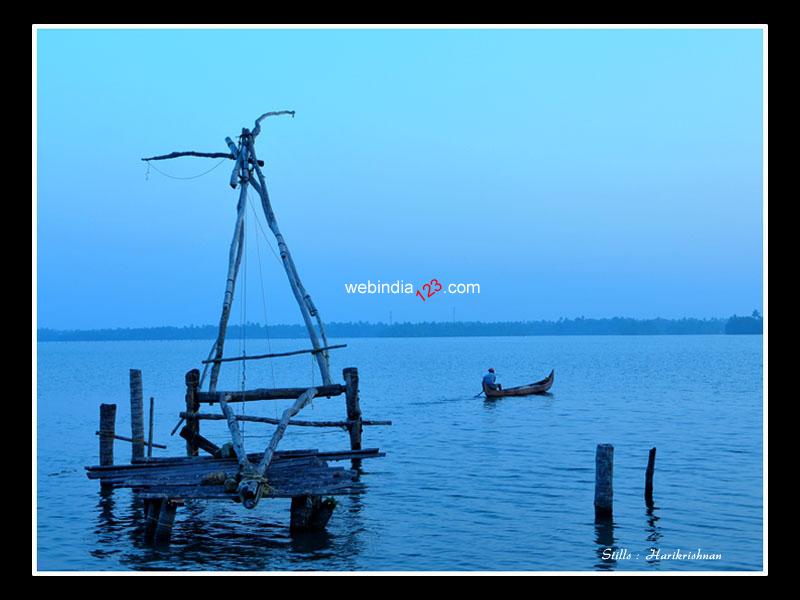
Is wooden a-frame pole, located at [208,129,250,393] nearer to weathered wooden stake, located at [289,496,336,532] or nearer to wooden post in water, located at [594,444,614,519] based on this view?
weathered wooden stake, located at [289,496,336,532]

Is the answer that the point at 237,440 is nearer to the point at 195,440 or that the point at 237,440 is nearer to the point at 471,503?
the point at 195,440

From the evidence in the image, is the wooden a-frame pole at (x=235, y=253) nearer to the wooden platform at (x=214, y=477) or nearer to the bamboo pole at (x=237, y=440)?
the bamboo pole at (x=237, y=440)

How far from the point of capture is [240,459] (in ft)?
56.2

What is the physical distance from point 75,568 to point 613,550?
1020 cm

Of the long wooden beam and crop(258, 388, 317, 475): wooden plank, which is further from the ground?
the long wooden beam

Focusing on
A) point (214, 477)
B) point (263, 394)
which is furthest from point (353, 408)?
point (214, 477)

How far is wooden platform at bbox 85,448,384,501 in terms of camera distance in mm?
16219

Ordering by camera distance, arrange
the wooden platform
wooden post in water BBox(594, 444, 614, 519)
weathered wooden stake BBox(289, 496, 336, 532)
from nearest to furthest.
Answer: the wooden platform, weathered wooden stake BBox(289, 496, 336, 532), wooden post in water BBox(594, 444, 614, 519)

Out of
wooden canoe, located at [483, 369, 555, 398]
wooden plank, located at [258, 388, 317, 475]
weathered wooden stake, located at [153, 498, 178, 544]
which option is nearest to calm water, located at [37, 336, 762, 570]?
weathered wooden stake, located at [153, 498, 178, 544]

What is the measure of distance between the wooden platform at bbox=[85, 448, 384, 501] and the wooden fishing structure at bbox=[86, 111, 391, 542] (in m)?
0.02

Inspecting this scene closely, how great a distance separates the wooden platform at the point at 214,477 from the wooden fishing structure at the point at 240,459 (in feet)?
0.06

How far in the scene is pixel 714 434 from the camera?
35.2 m
